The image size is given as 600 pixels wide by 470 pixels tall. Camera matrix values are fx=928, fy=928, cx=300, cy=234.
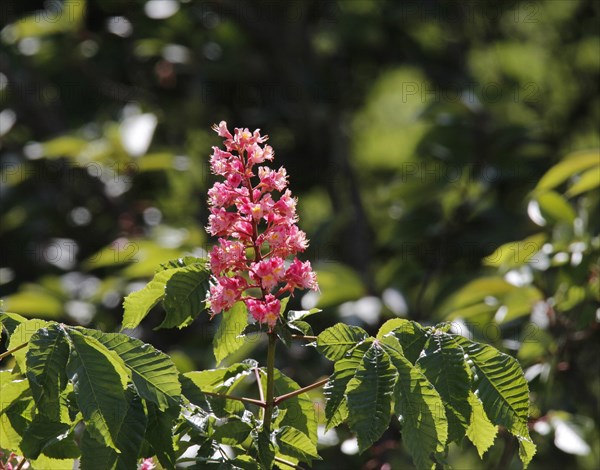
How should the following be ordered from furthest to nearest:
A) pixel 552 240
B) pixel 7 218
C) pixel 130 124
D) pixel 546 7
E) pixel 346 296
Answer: pixel 546 7 → pixel 7 218 → pixel 130 124 → pixel 346 296 → pixel 552 240

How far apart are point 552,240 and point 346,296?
27.4 inches

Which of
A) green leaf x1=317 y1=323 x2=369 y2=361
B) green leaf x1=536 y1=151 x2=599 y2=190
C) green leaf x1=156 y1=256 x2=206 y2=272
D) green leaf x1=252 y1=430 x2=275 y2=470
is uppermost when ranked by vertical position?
green leaf x1=156 y1=256 x2=206 y2=272

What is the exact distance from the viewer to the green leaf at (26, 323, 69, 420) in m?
1.17

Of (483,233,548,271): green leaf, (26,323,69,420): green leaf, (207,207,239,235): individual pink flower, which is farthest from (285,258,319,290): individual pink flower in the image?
(483,233,548,271): green leaf

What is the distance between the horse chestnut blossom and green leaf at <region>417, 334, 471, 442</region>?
0.20 metres

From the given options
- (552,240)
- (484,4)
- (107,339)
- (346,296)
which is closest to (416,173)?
(346,296)

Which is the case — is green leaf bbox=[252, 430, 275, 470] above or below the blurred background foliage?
above

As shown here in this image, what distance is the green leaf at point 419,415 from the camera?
1.19 metres

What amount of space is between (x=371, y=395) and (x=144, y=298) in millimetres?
375

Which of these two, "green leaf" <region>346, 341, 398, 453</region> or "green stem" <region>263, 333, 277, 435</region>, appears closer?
"green leaf" <region>346, 341, 398, 453</region>

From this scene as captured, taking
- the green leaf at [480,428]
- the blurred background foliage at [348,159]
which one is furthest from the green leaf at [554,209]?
the green leaf at [480,428]

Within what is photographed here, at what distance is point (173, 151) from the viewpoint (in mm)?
3664

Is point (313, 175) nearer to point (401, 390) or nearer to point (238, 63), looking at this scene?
point (238, 63)

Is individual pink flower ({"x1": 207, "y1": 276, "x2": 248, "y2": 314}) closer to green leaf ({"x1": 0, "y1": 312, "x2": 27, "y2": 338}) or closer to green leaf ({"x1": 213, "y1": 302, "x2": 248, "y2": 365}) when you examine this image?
green leaf ({"x1": 213, "y1": 302, "x2": 248, "y2": 365})
